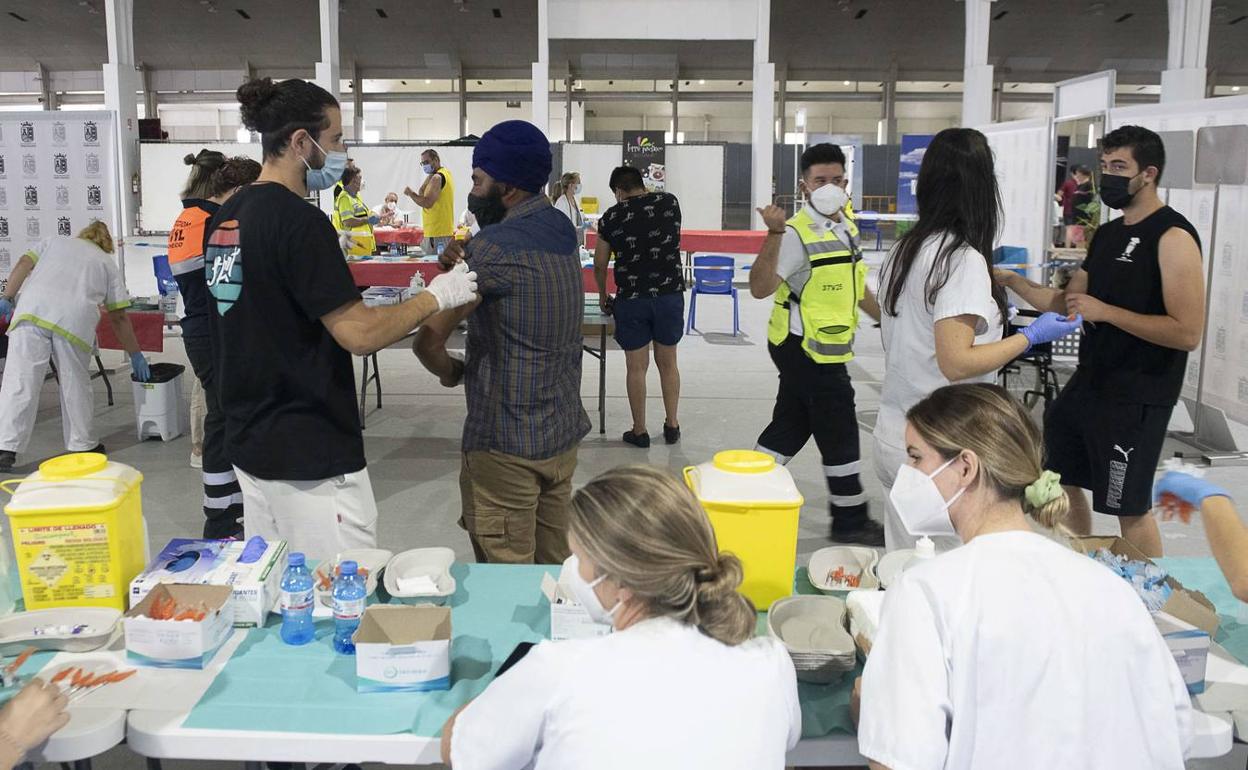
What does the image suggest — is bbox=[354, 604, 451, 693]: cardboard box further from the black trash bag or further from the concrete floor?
the black trash bag

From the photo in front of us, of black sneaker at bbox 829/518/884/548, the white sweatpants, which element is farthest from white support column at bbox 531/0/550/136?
black sneaker at bbox 829/518/884/548

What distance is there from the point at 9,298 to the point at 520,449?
467 cm

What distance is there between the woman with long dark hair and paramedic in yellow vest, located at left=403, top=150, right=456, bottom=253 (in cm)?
681

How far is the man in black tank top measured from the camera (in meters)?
2.86

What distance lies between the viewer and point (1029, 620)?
1.26 meters

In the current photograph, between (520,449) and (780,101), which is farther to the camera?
(780,101)

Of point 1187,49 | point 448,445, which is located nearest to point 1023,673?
point 448,445

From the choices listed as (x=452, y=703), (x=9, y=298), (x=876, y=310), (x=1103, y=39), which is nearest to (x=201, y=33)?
(x=9, y=298)

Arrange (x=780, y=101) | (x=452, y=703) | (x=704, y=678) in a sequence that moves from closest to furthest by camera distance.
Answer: (x=704, y=678), (x=452, y=703), (x=780, y=101)

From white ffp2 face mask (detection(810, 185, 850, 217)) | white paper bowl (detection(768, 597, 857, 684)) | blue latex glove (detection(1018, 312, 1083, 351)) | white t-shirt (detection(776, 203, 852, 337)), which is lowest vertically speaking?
white paper bowl (detection(768, 597, 857, 684))

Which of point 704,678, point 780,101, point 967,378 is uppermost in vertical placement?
point 780,101

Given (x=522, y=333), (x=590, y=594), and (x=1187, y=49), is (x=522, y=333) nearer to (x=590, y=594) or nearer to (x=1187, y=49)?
(x=590, y=594)

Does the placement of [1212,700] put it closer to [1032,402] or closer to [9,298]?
[1032,402]

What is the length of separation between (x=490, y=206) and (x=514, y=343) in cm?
35
